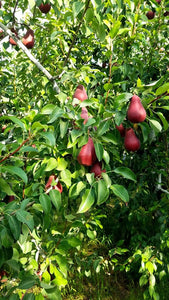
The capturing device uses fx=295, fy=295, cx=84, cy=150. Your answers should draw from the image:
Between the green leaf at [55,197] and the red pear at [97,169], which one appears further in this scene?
the red pear at [97,169]

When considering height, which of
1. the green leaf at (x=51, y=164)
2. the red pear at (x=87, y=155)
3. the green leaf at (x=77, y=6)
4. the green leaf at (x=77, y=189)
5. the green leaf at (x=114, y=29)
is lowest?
the green leaf at (x=77, y=189)

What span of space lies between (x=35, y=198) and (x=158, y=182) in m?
1.23

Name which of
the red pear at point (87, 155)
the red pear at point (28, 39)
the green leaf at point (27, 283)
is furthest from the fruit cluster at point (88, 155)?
the red pear at point (28, 39)

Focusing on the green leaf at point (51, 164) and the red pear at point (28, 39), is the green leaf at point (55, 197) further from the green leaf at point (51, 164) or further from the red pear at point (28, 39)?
the red pear at point (28, 39)

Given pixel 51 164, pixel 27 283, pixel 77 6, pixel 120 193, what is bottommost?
pixel 27 283

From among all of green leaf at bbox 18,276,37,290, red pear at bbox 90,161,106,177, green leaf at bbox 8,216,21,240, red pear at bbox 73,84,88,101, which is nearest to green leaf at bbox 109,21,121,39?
red pear at bbox 73,84,88,101

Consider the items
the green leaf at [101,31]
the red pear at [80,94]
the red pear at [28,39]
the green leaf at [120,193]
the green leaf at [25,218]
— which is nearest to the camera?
the green leaf at [25,218]

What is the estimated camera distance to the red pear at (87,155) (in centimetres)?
91

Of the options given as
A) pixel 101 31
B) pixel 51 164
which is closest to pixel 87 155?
pixel 51 164

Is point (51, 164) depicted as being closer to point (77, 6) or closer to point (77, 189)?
point (77, 189)

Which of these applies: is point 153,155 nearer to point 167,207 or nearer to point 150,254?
point 167,207

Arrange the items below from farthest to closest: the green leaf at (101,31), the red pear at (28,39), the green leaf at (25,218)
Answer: the red pear at (28,39) → the green leaf at (101,31) → the green leaf at (25,218)

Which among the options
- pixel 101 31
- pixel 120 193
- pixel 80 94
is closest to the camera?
pixel 120 193

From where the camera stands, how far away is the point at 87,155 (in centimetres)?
91
